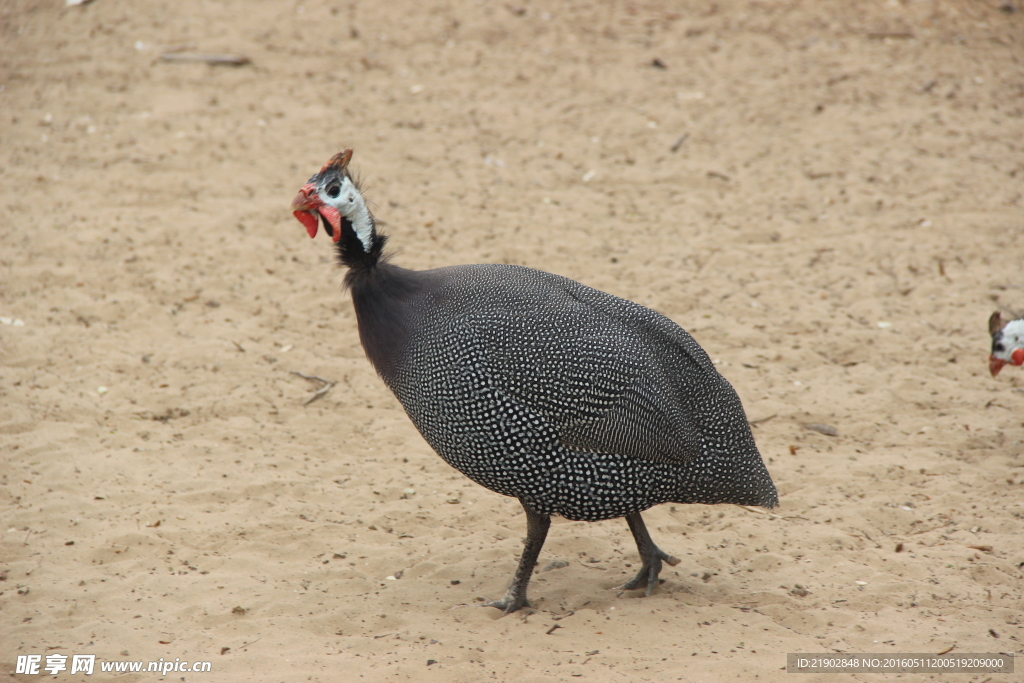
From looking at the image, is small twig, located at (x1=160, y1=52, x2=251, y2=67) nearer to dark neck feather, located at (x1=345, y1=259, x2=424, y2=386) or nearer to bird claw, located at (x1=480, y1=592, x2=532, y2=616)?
dark neck feather, located at (x1=345, y1=259, x2=424, y2=386)

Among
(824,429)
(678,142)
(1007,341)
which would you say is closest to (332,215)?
(824,429)

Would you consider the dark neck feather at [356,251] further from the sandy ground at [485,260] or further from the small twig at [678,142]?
the small twig at [678,142]

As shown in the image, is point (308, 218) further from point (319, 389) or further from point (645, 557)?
point (645, 557)

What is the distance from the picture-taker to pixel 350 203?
13.4ft

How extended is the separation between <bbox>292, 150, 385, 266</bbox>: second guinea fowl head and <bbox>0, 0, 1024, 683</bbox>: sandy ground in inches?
57.0

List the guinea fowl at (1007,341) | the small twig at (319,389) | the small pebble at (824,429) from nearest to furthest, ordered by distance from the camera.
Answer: the guinea fowl at (1007,341)
the small pebble at (824,429)
the small twig at (319,389)

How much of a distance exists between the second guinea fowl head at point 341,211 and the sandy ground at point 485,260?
4.75 ft

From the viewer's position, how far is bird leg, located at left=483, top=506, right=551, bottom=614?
4.11m

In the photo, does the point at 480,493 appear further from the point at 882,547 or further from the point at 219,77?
the point at 219,77

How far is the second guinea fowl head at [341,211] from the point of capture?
4012 millimetres

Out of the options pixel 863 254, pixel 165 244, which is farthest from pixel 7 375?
pixel 863 254

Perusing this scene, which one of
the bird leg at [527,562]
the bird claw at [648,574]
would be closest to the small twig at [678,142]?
the bird claw at [648,574]

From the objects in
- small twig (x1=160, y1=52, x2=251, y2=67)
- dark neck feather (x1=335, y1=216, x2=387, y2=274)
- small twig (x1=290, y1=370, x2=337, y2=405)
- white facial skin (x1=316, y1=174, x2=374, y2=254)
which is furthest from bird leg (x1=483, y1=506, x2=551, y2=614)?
small twig (x1=160, y1=52, x2=251, y2=67)

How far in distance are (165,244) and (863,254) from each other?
17.5ft
